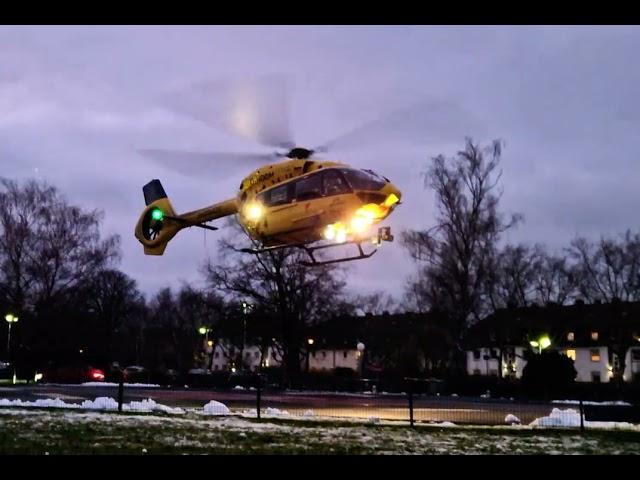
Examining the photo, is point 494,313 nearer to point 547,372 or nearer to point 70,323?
point 547,372

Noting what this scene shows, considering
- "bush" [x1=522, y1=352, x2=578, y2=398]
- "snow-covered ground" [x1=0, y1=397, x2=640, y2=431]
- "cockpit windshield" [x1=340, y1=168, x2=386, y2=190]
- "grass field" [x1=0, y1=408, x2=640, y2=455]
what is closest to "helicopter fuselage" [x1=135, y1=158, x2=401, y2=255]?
"cockpit windshield" [x1=340, y1=168, x2=386, y2=190]

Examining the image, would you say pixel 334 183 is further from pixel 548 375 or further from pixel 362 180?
pixel 548 375

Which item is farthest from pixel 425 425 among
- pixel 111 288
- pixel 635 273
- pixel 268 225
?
pixel 111 288

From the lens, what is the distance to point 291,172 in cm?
1962

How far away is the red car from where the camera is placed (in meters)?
45.0

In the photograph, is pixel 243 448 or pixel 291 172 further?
pixel 291 172

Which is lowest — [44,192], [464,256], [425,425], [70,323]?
[425,425]

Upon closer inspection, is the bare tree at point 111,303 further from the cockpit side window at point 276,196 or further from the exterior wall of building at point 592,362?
the cockpit side window at point 276,196

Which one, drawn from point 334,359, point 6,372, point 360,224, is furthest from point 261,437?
point 334,359

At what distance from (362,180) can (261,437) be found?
24.5 ft

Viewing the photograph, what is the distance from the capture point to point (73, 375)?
45031mm

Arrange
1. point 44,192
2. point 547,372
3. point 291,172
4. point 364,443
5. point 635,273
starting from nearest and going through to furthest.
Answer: point 364,443, point 291,172, point 547,372, point 44,192, point 635,273
